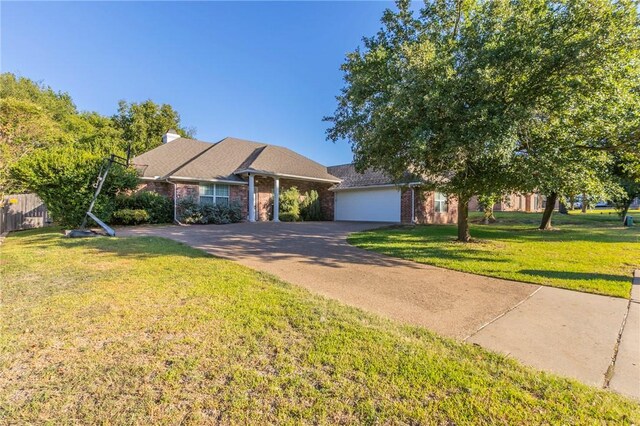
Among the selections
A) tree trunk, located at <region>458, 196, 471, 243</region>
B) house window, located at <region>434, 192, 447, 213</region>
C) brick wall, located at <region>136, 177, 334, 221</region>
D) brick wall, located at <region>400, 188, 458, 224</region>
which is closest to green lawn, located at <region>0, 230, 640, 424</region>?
→ tree trunk, located at <region>458, 196, 471, 243</region>

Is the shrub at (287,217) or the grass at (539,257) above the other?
the shrub at (287,217)

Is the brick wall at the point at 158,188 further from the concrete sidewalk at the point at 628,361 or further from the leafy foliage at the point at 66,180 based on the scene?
the concrete sidewalk at the point at 628,361

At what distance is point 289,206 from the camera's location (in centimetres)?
2047

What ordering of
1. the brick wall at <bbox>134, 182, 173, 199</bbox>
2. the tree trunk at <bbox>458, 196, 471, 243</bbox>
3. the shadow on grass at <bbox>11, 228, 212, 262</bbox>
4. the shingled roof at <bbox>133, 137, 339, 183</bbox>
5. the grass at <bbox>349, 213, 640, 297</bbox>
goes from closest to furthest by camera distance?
1. the grass at <bbox>349, 213, 640, 297</bbox>
2. the shadow on grass at <bbox>11, 228, 212, 262</bbox>
3. the tree trunk at <bbox>458, 196, 471, 243</bbox>
4. the brick wall at <bbox>134, 182, 173, 199</bbox>
5. the shingled roof at <bbox>133, 137, 339, 183</bbox>

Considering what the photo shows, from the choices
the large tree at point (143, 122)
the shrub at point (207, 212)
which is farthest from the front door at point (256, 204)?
the large tree at point (143, 122)

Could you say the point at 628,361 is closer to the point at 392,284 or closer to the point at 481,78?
the point at 392,284

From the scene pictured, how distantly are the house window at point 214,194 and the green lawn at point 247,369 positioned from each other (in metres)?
13.8

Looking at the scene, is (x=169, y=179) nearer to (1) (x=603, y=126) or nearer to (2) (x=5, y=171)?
(2) (x=5, y=171)

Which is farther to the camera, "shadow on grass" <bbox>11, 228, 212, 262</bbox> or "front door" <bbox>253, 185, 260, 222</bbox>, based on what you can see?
"front door" <bbox>253, 185, 260, 222</bbox>

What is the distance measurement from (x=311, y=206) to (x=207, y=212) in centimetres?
725

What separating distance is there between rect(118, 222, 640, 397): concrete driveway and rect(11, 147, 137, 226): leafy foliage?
27.5 ft

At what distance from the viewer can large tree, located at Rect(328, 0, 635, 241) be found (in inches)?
293

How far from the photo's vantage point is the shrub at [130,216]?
15070 millimetres

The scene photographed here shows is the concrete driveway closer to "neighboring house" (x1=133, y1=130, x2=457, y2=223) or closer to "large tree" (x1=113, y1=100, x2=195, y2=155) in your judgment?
"neighboring house" (x1=133, y1=130, x2=457, y2=223)
